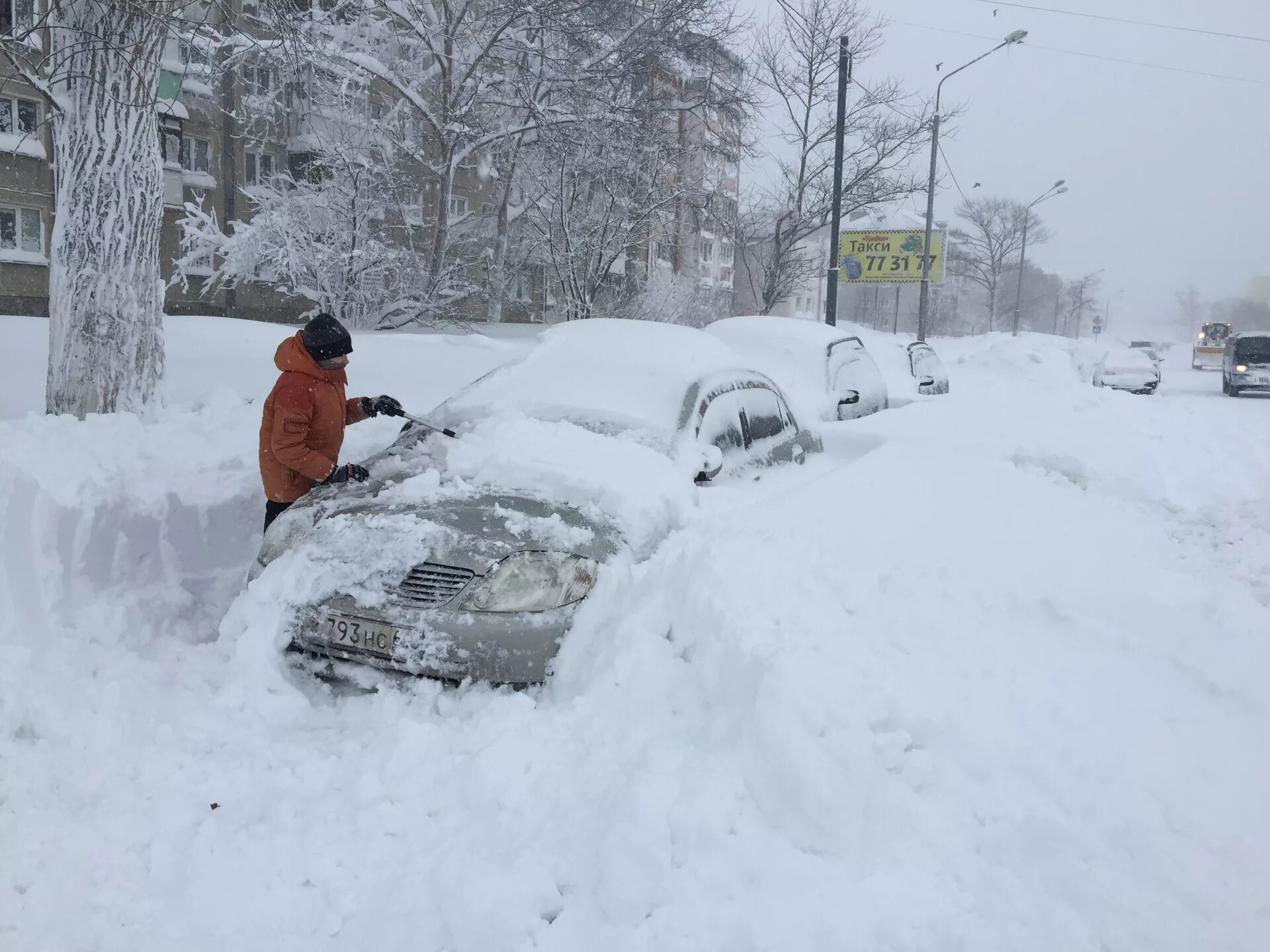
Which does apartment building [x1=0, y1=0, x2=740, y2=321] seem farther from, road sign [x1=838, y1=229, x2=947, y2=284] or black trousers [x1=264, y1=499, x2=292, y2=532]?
black trousers [x1=264, y1=499, x2=292, y2=532]

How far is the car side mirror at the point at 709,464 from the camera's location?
4523 mm

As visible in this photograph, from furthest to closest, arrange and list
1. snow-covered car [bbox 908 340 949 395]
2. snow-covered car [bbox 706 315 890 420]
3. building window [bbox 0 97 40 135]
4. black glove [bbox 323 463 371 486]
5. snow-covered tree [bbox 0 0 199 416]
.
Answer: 1. building window [bbox 0 97 40 135]
2. snow-covered car [bbox 908 340 949 395]
3. snow-covered car [bbox 706 315 890 420]
4. snow-covered tree [bbox 0 0 199 416]
5. black glove [bbox 323 463 371 486]

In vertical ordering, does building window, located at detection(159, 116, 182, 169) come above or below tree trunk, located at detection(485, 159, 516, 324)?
above

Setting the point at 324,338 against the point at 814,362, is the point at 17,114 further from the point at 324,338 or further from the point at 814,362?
the point at 324,338

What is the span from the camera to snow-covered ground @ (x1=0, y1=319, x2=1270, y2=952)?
7.93ft

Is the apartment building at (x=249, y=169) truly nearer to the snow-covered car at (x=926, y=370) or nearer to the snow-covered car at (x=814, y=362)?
the snow-covered car at (x=926, y=370)

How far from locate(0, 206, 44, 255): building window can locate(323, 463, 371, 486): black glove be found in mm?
23519

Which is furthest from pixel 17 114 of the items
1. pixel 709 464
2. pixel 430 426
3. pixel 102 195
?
pixel 709 464

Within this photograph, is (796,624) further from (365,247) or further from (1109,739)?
(365,247)

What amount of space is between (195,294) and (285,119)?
18.9 feet

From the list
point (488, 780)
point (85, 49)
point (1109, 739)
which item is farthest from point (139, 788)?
point (85, 49)

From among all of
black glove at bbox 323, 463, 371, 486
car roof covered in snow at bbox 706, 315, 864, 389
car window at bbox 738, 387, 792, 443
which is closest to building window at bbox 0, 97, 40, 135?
car roof covered in snow at bbox 706, 315, 864, 389


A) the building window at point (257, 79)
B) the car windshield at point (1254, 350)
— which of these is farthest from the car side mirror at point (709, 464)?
the car windshield at point (1254, 350)

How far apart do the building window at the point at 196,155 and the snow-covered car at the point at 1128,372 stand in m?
27.6
